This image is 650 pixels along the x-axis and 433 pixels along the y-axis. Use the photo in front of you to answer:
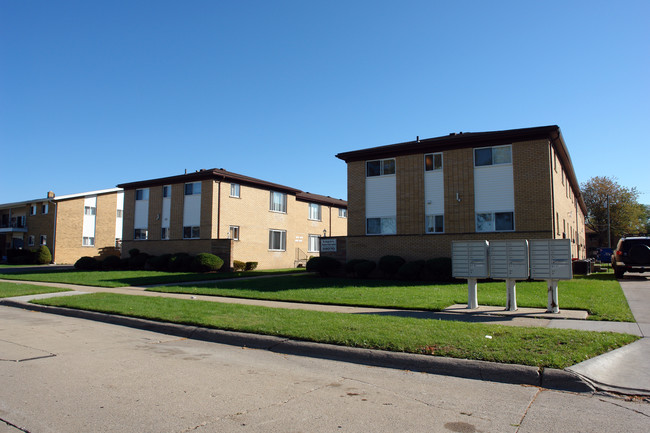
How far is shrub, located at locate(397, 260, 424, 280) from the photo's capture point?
20109mm

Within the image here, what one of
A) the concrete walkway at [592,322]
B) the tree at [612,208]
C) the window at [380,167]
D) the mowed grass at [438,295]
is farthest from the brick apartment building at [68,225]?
the tree at [612,208]

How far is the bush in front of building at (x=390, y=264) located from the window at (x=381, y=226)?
1850mm

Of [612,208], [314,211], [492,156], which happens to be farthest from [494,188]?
[612,208]

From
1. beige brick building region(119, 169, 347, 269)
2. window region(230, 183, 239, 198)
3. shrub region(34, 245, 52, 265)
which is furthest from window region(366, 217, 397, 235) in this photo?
shrub region(34, 245, 52, 265)

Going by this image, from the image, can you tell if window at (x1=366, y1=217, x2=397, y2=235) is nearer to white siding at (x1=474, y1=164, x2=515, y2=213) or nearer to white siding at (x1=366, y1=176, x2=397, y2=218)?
white siding at (x1=366, y1=176, x2=397, y2=218)

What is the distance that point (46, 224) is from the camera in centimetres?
4278

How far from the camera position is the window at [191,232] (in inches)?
1219

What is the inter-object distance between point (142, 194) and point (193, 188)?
218 inches

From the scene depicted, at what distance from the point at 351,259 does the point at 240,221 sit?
36.8ft

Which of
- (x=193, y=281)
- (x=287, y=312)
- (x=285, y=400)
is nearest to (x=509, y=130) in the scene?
(x=287, y=312)

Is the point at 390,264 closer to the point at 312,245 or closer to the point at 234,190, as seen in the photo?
the point at 234,190

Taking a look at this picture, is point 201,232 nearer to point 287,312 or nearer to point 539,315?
point 287,312

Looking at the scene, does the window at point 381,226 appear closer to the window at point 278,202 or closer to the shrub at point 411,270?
the shrub at point 411,270

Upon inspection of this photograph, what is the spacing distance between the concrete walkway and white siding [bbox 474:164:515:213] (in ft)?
18.2
